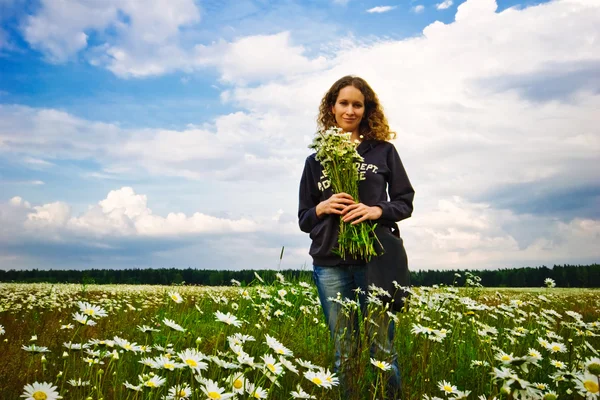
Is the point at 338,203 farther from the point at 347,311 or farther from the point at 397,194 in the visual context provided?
the point at 347,311

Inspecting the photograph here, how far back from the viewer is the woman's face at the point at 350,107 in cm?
415

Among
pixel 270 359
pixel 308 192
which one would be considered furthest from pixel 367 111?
pixel 270 359

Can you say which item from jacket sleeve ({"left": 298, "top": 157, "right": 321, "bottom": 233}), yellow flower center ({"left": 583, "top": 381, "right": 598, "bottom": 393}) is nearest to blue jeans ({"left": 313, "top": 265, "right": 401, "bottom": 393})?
jacket sleeve ({"left": 298, "top": 157, "right": 321, "bottom": 233})

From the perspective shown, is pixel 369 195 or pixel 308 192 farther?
pixel 308 192

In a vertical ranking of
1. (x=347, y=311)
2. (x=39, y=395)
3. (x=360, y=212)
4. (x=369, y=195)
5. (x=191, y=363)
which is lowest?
(x=39, y=395)

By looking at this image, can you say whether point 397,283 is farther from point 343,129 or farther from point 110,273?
point 110,273

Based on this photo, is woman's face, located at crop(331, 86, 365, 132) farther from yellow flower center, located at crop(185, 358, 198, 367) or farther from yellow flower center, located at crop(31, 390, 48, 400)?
yellow flower center, located at crop(31, 390, 48, 400)

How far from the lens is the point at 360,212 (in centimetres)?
355

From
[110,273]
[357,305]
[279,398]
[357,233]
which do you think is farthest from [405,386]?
[110,273]

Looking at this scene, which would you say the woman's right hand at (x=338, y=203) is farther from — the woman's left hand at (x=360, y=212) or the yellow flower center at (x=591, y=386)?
the yellow flower center at (x=591, y=386)

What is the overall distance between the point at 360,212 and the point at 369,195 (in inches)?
15.5

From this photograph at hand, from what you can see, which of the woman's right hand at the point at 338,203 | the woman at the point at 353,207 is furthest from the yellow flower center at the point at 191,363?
the woman's right hand at the point at 338,203

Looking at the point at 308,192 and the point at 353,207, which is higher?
the point at 308,192

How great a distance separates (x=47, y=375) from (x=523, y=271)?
138ft
